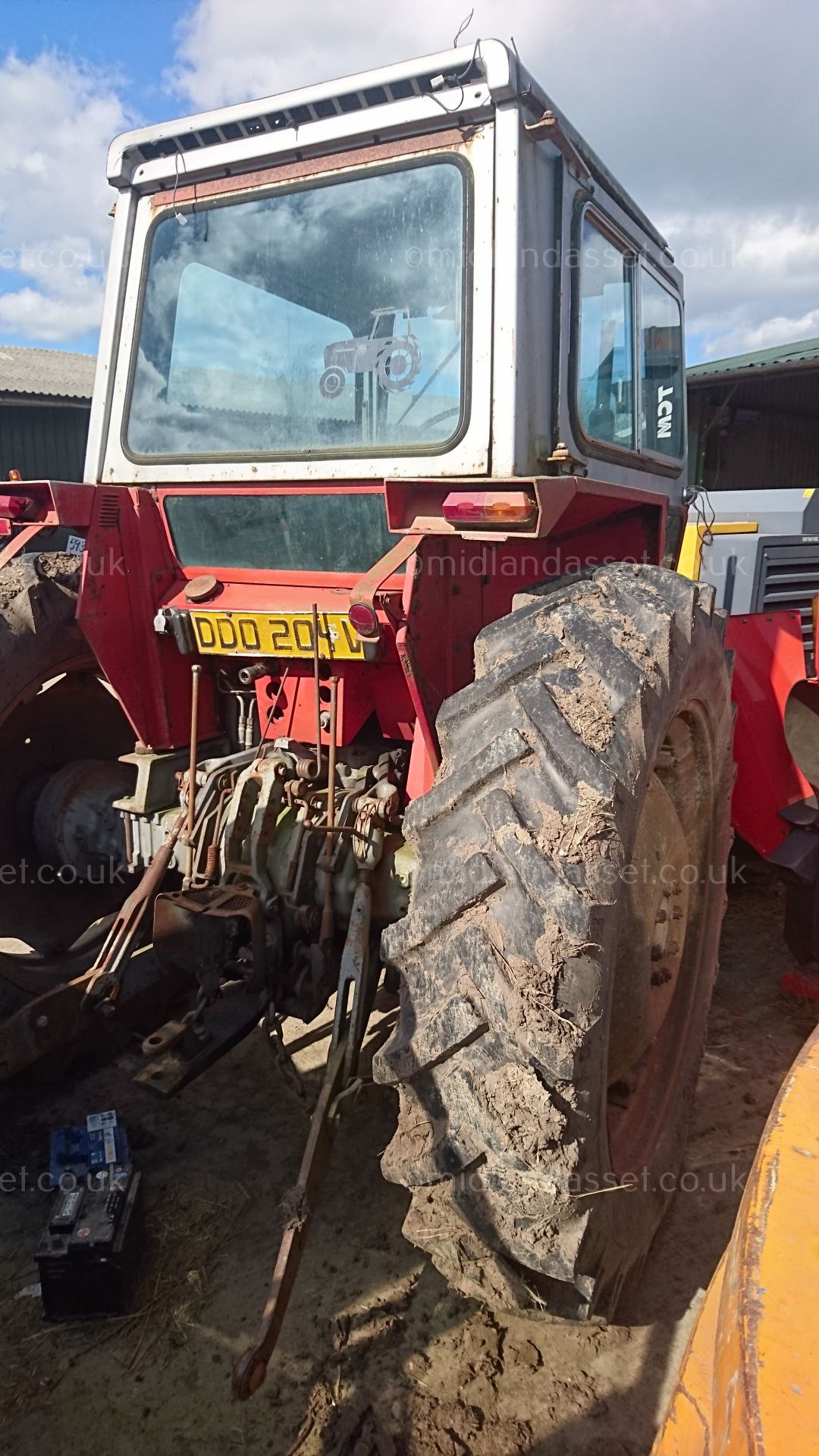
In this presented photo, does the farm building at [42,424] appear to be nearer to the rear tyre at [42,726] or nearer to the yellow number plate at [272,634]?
the rear tyre at [42,726]

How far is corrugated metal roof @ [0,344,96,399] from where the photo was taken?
16531 mm

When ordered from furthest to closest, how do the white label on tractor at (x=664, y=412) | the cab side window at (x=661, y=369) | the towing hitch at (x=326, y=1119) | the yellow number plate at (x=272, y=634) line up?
the white label on tractor at (x=664, y=412) → the cab side window at (x=661, y=369) → the yellow number plate at (x=272, y=634) → the towing hitch at (x=326, y=1119)

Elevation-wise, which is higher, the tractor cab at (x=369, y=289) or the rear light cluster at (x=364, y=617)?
the tractor cab at (x=369, y=289)

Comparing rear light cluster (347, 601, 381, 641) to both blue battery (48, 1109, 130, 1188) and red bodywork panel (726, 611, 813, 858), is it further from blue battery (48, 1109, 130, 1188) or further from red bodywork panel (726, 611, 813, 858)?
red bodywork panel (726, 611, 813, 858)

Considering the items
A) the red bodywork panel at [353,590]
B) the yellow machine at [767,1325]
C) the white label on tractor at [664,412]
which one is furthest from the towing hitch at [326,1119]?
the white label on tractor at [664,412]

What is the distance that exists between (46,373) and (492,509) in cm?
1960

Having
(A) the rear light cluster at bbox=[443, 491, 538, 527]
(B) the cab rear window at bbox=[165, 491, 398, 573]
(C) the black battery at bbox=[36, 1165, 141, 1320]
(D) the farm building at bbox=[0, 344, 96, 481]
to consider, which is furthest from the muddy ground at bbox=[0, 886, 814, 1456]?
(D) the farm building at bbox=[0, 344, 96, 481]

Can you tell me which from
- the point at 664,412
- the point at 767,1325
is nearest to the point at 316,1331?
the point at 767,1325

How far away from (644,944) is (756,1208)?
1.00 meters

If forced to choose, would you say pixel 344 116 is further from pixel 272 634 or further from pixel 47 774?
pixel 47 774

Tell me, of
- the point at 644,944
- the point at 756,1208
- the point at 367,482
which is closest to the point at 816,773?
the point at 644,944

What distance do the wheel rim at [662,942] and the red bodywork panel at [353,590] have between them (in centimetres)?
60

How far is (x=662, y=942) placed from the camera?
2.43 meters

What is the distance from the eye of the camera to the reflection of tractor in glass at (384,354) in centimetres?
241
